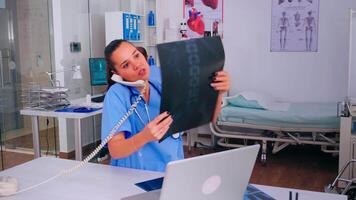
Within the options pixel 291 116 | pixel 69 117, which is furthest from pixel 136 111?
pixel 291 116

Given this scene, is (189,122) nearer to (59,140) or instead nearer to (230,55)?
(59,140)

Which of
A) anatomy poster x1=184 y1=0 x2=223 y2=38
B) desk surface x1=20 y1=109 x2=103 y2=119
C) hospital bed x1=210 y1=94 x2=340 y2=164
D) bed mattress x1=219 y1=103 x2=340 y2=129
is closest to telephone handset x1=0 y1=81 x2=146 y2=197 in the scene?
desk surface x1=20 y1=109 x2=103 y2=119

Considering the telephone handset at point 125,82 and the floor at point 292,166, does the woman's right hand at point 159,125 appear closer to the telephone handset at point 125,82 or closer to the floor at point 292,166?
the telephone handset at point 125,82

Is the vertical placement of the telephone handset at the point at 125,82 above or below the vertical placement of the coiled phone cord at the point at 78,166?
above

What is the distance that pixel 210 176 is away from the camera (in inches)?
42.9

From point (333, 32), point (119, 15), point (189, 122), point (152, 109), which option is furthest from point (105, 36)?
point (189, 122)

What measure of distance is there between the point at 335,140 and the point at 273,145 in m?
0.73

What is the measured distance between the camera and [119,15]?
4.61 metres

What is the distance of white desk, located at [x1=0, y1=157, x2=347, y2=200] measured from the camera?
4.71 ft

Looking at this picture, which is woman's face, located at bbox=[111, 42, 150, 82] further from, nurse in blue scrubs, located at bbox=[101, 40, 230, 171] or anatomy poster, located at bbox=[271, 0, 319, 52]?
anatomy poster, located at bbox=[271, 0, 319, 52]

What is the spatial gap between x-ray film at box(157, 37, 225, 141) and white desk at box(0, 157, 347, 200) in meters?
0.35

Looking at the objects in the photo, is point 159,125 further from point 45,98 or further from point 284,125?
point 284,125

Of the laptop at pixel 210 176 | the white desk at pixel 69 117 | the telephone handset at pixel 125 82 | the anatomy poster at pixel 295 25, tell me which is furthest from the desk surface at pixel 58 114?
the anatomy poster at pixel 295 25

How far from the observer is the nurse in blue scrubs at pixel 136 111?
1494 millimetres
